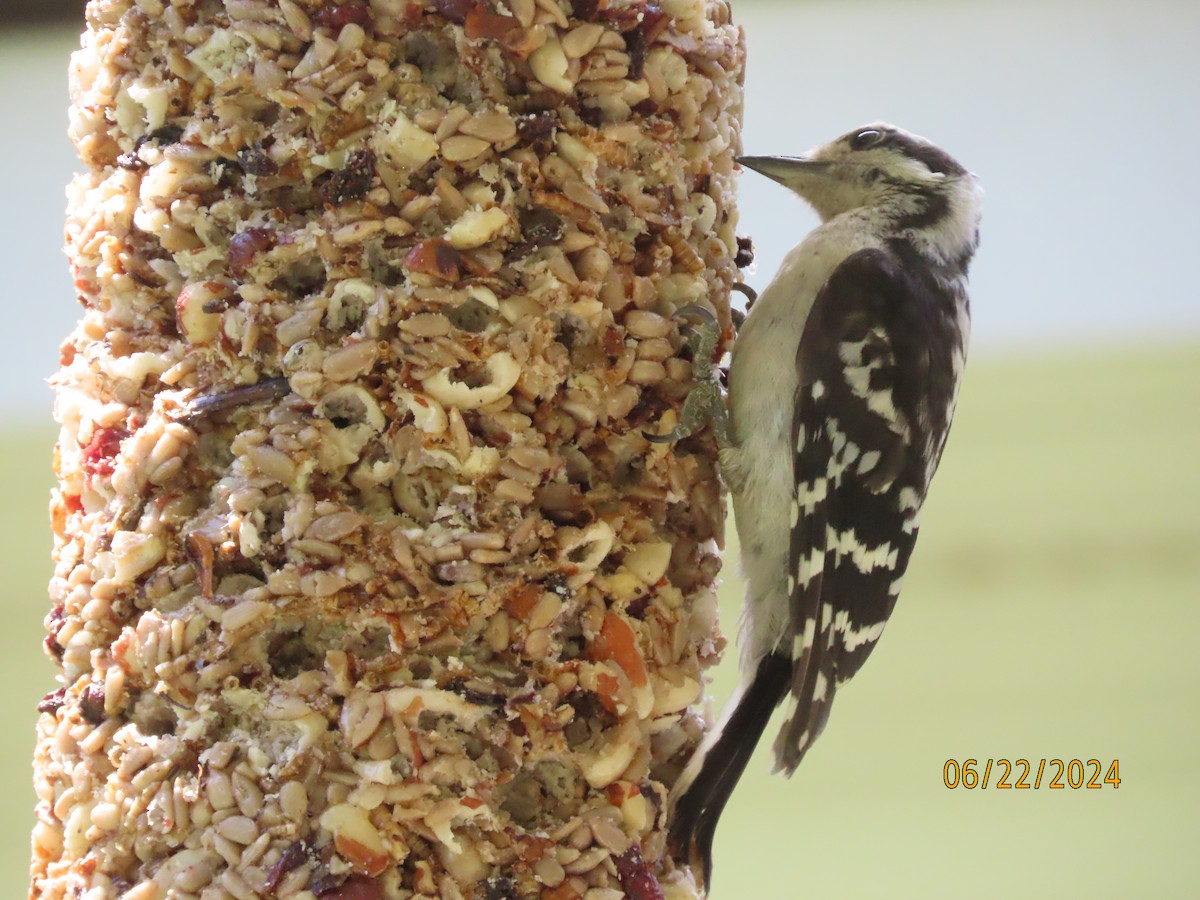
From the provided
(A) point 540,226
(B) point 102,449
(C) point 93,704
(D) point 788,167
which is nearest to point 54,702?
(C) point 93,704

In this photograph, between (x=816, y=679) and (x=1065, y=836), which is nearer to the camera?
(x=816, y=679)

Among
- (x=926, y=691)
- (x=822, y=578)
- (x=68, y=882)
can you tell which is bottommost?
(x=926, y=691)

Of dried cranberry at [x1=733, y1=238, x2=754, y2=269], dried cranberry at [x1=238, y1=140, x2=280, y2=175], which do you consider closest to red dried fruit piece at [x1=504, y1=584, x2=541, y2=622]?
dried cranberry at [x1=238, y1=140, x2=280, y2=175]

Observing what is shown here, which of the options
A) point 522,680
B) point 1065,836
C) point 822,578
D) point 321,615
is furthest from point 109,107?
point 1065,836

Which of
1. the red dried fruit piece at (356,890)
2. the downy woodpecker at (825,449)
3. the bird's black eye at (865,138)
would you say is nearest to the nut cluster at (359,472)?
the red dried fruit piece at (356,890)

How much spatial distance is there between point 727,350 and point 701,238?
12 centimetres

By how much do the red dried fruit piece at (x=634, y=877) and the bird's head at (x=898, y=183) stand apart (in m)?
0.83

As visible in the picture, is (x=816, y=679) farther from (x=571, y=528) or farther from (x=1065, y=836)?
(x=1065, y=836)

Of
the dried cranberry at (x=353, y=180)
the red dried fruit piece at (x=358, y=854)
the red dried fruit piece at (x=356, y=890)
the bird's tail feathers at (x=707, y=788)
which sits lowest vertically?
the bird's tail feathers at (x=707, y=788)

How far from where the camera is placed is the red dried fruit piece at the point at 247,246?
1023 millimetres

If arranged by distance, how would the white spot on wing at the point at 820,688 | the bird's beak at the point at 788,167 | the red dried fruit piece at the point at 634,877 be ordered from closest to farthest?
the red dried fruit piece at the point at 634,877
the white spot on wing at the point at 820,688
the bird's beak at the point at 788,167

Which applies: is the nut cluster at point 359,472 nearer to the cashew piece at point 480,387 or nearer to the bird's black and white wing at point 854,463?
the cashew piece at point 480,387

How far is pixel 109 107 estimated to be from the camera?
3.68 ft

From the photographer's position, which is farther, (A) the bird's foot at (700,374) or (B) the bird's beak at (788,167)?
(B) the bird's beak at (788,167)
